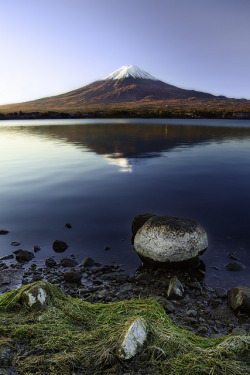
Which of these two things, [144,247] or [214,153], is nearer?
[144,247]

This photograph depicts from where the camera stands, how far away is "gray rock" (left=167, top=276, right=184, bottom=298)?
685cm

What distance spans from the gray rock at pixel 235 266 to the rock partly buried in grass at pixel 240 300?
1616mm

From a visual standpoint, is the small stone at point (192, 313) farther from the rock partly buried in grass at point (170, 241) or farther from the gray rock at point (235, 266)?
the gray rock at point (235, 266)

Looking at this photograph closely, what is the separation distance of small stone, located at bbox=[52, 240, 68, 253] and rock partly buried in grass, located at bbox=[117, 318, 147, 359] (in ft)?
18.1

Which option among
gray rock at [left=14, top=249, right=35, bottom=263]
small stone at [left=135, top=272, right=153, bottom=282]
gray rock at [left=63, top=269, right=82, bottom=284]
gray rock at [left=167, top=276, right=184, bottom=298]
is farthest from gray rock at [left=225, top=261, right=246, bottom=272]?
gray rock at [left=14, top=249, right=35, bottom=263]

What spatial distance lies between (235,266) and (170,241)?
2.19m

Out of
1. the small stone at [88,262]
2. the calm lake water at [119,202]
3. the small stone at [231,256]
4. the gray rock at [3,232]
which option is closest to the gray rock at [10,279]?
the calm lake water at [119,202]

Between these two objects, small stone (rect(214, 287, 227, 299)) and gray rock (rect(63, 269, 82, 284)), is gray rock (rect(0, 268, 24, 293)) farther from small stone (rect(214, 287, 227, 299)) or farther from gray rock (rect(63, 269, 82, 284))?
small stone (rect(214, 287, 227, 299))

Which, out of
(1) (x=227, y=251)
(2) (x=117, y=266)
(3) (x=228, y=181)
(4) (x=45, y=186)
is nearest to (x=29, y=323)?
(2) (x=117, y=266)

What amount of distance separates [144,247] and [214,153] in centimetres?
3112

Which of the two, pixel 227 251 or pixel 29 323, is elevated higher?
pixel 29 323

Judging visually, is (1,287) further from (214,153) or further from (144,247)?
(214,153)

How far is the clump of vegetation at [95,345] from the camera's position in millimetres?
4137

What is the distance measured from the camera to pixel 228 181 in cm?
2178
